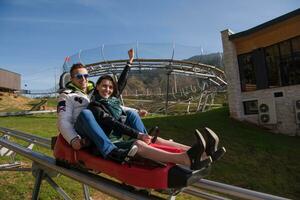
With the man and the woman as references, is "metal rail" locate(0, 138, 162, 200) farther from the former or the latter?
the woman

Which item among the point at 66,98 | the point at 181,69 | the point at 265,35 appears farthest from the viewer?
the point at 181,69

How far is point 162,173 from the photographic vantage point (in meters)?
2.54

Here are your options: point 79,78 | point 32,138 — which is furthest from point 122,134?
point 32,138

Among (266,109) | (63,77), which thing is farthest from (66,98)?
(266,109)

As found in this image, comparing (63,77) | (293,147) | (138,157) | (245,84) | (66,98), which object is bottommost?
(293,147)

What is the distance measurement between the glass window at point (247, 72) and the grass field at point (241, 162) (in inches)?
76.7

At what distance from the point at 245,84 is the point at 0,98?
2559cm

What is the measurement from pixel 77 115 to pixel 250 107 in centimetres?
1453

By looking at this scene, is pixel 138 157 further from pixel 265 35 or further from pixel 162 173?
pixel 265 35

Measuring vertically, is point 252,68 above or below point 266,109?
above

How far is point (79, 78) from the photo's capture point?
401 cm

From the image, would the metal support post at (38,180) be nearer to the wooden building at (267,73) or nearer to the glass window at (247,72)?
the wooden building at (267,73)

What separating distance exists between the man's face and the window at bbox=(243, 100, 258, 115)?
556 inches

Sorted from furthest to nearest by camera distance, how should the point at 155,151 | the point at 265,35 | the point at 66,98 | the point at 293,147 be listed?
the point at 265,35 → the point at 293,147 → the point at 66,98 → the point at 155,151
